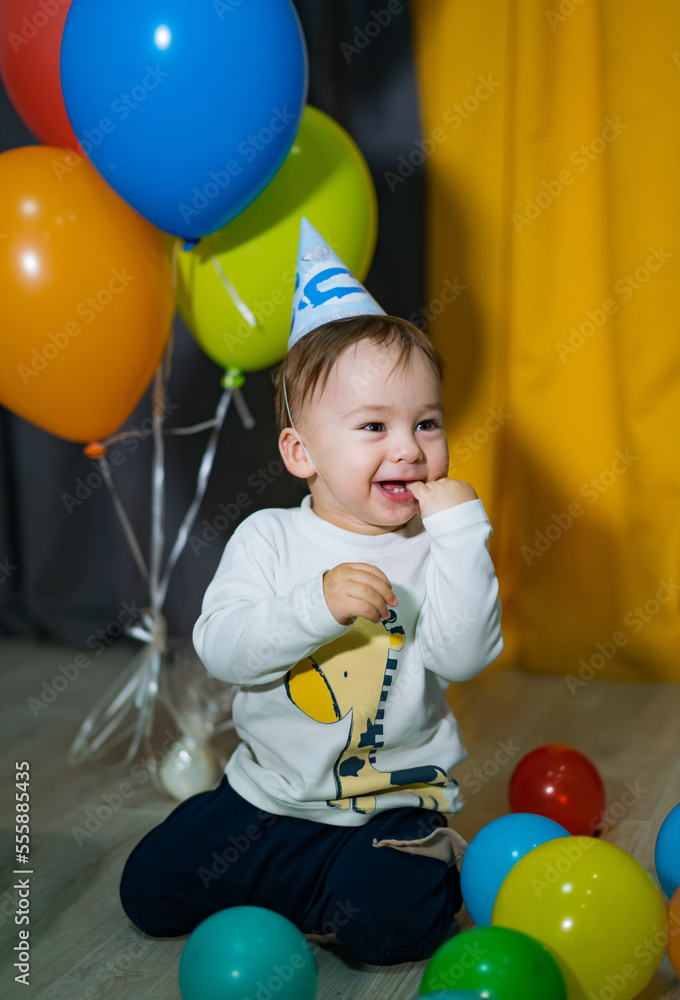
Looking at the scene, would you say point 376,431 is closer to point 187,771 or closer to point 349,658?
point 349,658

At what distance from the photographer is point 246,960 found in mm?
971

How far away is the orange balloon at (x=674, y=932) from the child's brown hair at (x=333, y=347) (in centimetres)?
65

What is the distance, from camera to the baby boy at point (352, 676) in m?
1.15

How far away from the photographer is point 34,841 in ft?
4.84

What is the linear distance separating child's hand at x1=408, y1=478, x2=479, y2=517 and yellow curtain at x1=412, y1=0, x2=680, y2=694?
3.14 feet

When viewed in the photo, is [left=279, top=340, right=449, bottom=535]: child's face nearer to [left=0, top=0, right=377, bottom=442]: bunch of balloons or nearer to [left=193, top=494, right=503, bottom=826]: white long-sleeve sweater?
[left=193, top=494, right=503, bottom=826]: white long-sleeve sweater

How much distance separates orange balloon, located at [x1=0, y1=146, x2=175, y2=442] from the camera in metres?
1.38

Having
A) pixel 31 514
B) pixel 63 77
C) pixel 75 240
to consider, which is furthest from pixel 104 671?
pixel 63 77

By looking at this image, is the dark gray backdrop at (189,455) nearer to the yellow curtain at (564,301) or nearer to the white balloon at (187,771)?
the yellow curtain at (564,301)

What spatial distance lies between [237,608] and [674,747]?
94cm

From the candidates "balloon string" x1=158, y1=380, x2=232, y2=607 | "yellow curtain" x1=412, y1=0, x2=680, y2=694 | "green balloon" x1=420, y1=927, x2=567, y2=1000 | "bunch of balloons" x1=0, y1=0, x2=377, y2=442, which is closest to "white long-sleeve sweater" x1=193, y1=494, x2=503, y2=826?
"green balloon" x1=420, y1=927, x2=567, y2=1000

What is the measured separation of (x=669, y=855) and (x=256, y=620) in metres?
0.56

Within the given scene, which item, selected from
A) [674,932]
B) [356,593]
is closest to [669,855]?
[674,932]

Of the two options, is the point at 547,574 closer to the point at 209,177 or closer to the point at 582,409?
the point at 582,409
